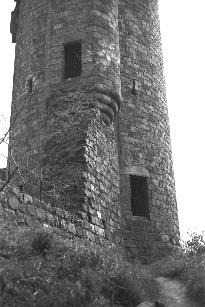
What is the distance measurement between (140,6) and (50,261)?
35.0ft

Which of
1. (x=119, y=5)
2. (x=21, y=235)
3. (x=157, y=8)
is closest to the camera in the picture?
(x=21, y=235)

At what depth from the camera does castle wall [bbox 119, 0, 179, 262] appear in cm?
1141

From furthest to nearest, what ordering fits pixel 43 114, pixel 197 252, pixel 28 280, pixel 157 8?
pixel 157 8, pixel 43 114, pixel 197 252, pixel 28 280

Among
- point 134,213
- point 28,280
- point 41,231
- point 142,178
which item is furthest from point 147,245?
point 28,280

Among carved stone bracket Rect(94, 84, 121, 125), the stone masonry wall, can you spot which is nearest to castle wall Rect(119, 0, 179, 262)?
carved stone bracket Rect(94, 84, 121, 125)

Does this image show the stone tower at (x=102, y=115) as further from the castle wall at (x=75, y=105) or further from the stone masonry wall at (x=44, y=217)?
the stone masonry wall at (x=44, y=217)

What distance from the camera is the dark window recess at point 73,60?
1178 cm

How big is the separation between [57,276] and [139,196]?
6.52m

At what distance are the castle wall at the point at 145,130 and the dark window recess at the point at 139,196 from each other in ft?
0.44

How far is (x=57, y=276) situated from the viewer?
221 inches

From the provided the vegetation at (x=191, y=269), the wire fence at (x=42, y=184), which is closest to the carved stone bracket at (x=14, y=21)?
the wire fence at (x=42, y=184)

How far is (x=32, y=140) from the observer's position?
11898mm

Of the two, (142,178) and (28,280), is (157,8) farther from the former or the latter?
(28,280)

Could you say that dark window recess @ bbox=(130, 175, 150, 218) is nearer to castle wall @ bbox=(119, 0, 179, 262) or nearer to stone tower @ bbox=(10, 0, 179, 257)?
stone tower @ bbox=(10, 0, 179, 257)
